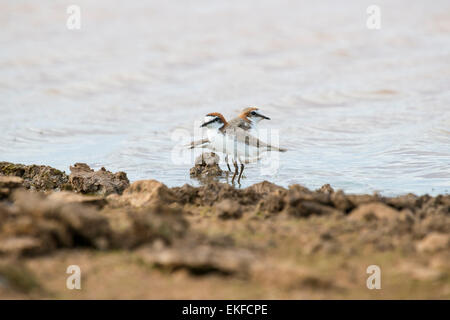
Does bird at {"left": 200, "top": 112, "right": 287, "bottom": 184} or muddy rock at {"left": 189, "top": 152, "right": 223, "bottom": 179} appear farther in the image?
muddy rock at {"left": 189, "top": 152, "right": 223, "bottom": 179}

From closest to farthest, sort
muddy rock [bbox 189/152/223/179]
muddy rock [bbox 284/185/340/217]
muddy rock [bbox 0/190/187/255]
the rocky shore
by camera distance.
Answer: the rocky shore < muddy rock [bbox 0/190/187/255] < muddy rock [bbox 284/185/340/217] < muddy rock [bbox 189/152/223/179]

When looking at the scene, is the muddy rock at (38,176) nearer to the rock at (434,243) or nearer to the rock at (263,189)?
the rock at (263,189)

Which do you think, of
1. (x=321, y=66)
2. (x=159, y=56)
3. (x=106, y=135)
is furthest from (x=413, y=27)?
(x=106, y=135)

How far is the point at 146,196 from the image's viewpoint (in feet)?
20.1

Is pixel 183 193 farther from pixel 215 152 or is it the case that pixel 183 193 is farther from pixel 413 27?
pixel 413 27

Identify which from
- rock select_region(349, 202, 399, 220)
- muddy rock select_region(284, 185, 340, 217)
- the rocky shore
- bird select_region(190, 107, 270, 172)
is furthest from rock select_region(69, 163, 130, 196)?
rock select_region(349, 202, 399, 220)

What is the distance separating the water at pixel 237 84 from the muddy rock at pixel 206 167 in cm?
25

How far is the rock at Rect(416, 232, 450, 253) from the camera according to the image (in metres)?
4.31

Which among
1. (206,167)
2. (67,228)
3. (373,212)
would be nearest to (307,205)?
(373,212)

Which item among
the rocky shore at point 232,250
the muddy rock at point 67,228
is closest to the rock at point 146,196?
the rocky shore at point 232,250

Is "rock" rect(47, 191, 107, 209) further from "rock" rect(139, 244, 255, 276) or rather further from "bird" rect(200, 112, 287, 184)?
"bird" rect(200, 112, 287, 184)

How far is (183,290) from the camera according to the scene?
383 cm

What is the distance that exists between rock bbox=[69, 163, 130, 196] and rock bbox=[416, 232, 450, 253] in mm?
3805

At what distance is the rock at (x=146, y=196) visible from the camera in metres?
6.07
